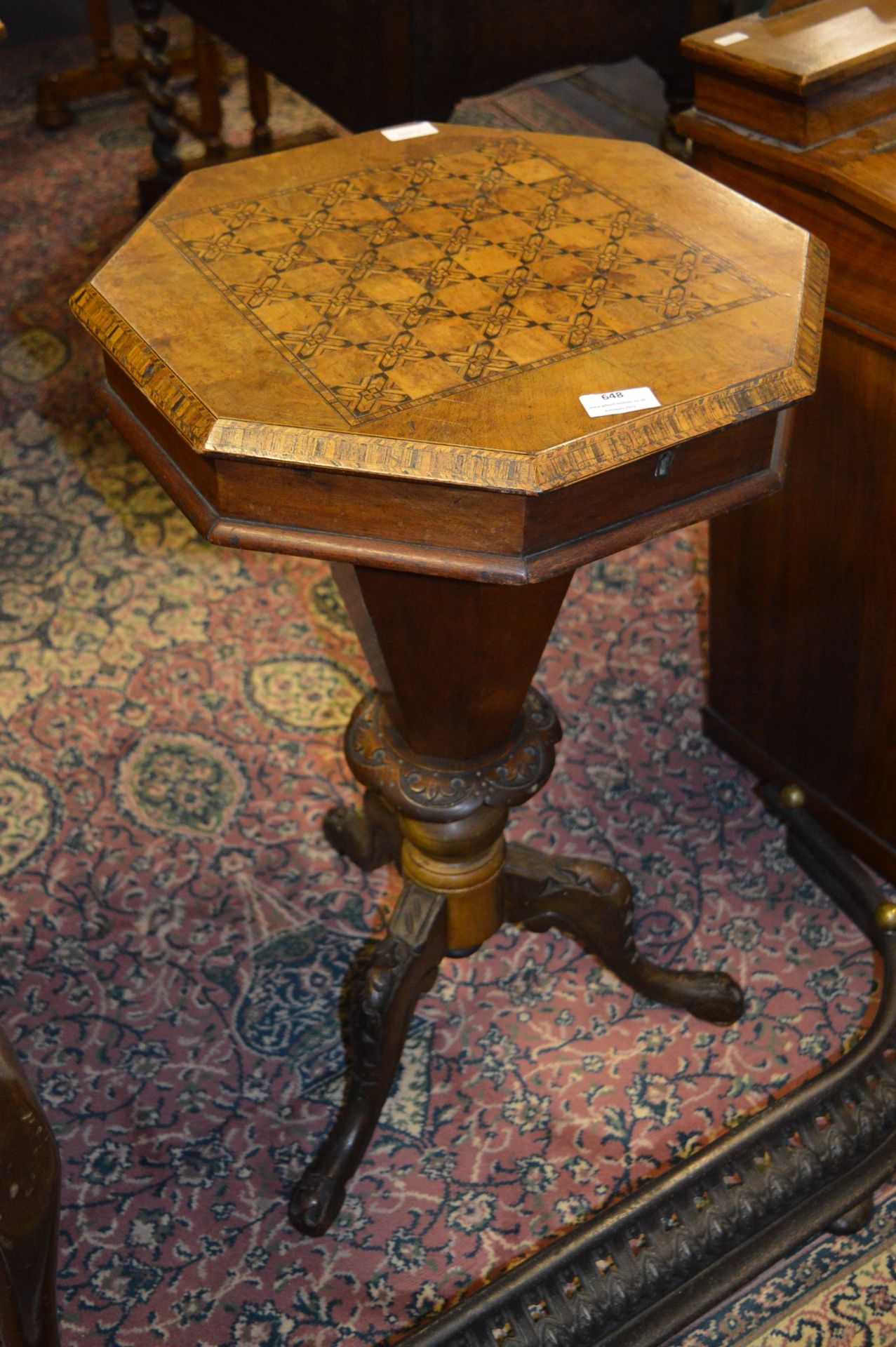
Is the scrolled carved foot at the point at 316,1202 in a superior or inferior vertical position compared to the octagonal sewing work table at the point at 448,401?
inferior

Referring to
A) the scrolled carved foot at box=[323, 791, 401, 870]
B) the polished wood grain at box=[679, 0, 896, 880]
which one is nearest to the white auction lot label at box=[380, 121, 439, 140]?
the polished wood grain at box=[679, 0, 896, 880]

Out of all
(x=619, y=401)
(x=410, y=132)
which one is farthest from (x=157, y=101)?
(x=619, y=401)

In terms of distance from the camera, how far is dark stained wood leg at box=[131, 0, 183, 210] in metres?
3.45

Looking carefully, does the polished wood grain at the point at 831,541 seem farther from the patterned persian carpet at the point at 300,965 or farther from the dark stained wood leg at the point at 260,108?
the dark stained wood leg at the point at 260,108

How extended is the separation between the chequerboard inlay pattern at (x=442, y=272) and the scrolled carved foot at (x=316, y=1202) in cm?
103

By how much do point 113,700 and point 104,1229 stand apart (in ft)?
3.39

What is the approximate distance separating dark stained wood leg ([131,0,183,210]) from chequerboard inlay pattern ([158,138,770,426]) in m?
2.06

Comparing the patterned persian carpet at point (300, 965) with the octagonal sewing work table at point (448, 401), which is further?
the patterned persian carpet at point (300, 965)

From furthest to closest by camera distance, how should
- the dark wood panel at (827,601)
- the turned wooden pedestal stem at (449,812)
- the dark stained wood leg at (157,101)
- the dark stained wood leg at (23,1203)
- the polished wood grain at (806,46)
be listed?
the dark stained wood leg at (157,101) < the dark wood panel at (827,601) < the polished wood grain at (806,46) < the turned wooden pedestal stem at (449,812) < the dark stained wood leg at (23,1203)

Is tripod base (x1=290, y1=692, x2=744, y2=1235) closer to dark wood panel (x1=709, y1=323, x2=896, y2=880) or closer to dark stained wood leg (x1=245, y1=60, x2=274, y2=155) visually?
dark wood panel (x1=709, y1=323, x2=896, y2=880)

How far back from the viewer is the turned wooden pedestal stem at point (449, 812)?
4.94 feet

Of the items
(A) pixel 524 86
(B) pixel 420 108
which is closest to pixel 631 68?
(A) pixel 524 86

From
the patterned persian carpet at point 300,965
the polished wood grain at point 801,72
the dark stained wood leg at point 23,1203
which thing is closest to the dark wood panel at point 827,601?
the patterned persian carpet at point 300,965

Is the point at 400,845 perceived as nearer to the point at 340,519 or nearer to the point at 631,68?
the point at 340,519
